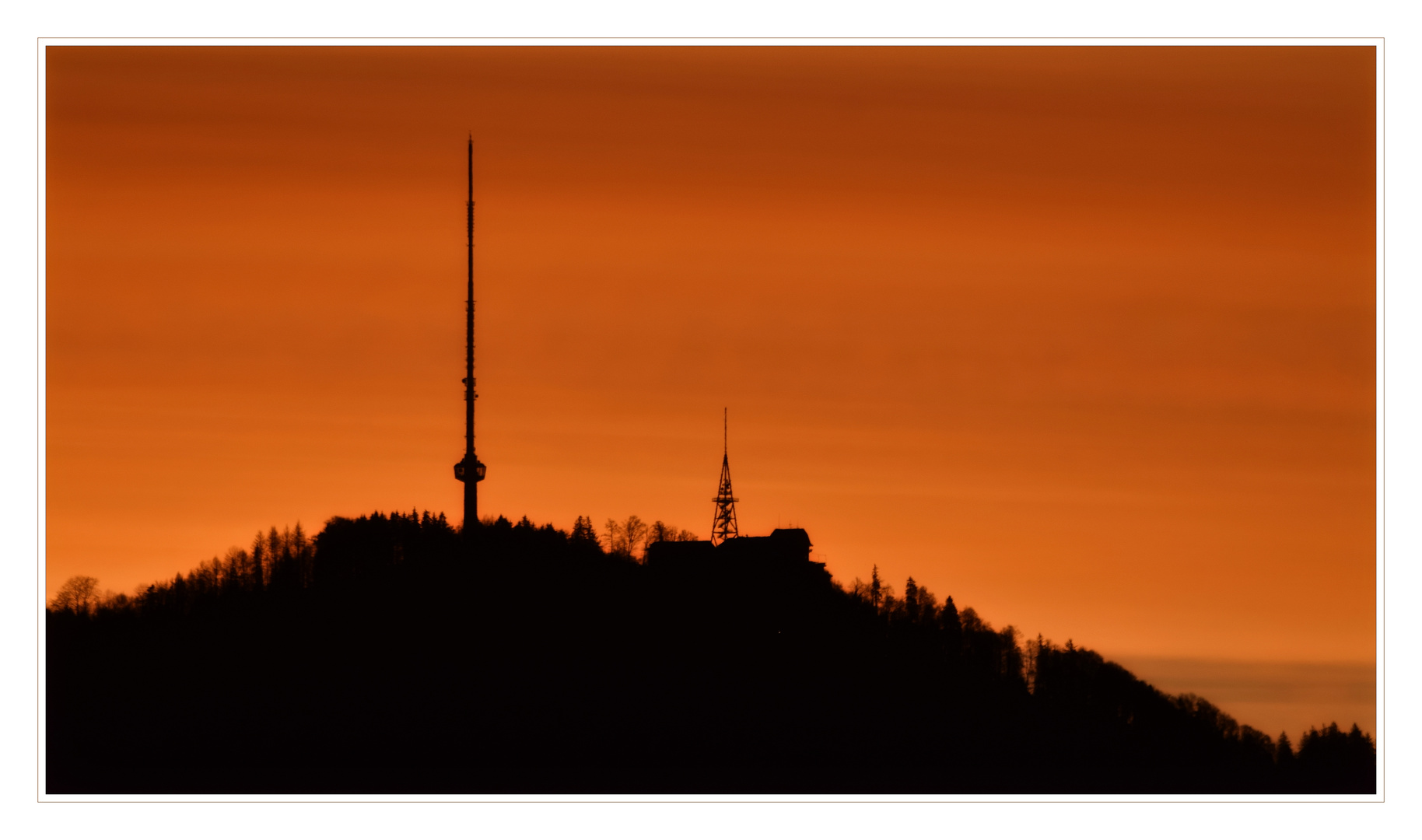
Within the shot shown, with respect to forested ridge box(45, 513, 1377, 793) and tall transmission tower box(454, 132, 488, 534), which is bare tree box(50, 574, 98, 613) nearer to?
forested ridge box(45, 513, 1377, 793)

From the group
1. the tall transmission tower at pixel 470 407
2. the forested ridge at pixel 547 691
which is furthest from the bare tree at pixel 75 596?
the tall transmission tower at pixel 470 407

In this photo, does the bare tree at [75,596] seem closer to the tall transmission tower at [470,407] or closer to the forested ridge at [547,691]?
the forested ridge at [547,691]

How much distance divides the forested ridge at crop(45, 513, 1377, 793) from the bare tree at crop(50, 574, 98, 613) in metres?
0.31

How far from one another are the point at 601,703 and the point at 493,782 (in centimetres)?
1441

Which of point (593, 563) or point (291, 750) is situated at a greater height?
point (593, 563)

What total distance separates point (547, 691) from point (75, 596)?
3515 cm

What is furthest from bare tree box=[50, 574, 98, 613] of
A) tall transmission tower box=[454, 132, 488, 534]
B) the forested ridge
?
tall transmission tower box=[454, 132, 488, 534]

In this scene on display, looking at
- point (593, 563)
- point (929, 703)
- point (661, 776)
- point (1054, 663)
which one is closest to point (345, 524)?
point (593, 563)

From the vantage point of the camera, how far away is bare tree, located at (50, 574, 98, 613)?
5349 inches

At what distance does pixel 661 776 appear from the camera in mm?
140125

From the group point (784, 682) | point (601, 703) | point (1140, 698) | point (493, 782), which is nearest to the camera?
point (493, 782)

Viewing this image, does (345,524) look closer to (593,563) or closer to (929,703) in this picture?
(593,563)

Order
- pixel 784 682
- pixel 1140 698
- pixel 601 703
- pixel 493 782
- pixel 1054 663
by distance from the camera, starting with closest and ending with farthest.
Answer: pixel 493 782
pixel 601 703
pixel 784 682
pixel 1140 698
pixel 1054 663

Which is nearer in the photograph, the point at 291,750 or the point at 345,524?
the point at 291,750
